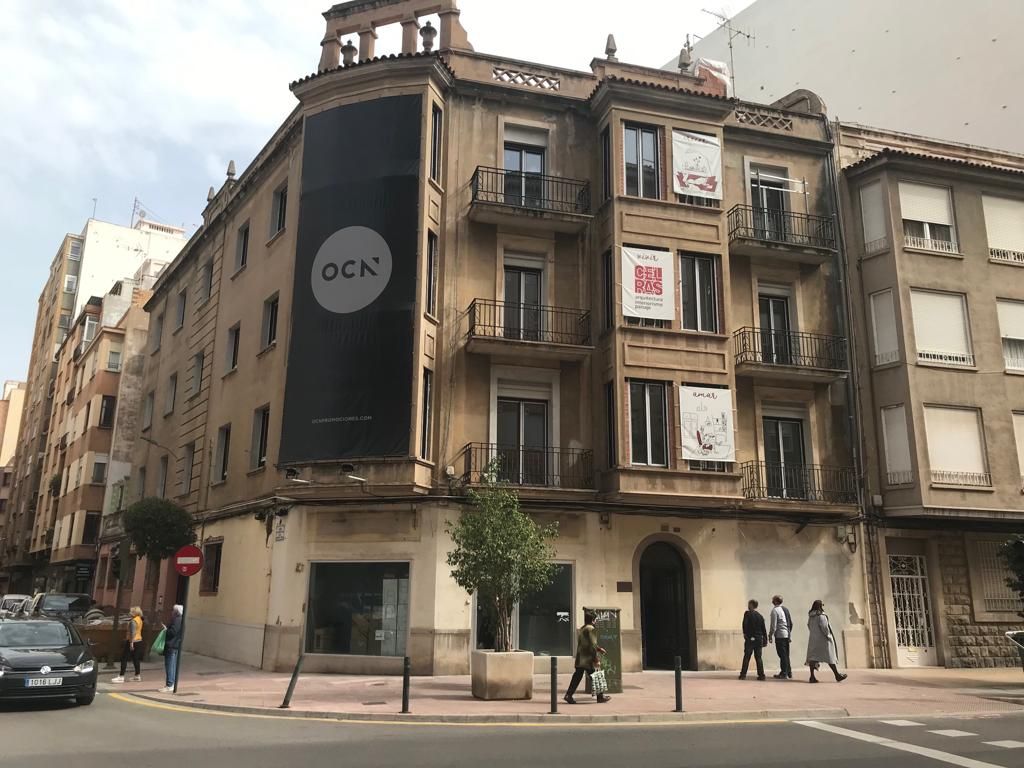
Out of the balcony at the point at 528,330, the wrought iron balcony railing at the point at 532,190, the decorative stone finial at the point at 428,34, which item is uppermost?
the decorative stone finial at the point at 428,34

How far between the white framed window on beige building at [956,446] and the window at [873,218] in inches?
187

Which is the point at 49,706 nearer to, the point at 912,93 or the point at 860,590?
the point at 860,590

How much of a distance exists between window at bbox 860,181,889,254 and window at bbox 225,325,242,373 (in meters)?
18.8

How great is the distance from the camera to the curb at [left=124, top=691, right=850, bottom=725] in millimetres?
11617

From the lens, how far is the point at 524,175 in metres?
20.6

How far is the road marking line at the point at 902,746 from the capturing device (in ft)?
Answer: 29.4

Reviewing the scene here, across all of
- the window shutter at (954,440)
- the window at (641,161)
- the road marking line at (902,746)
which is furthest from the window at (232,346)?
the window shutter at (954,440)

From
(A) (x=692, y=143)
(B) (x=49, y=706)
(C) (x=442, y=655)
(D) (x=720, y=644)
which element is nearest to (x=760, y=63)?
(A) (x=692, y=143)

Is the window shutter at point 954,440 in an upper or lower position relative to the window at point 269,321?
lower

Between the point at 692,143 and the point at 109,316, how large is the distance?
38.7m

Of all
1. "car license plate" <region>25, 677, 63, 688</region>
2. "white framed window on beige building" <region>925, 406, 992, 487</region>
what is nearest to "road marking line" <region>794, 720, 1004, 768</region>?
"car license plate" <region>25, 677, 63, 688</region>

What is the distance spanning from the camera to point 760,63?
36.9 metres

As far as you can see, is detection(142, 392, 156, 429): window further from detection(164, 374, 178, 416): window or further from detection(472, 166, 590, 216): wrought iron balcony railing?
detection(472, 166, 590, 216): wrought iron balcony railing

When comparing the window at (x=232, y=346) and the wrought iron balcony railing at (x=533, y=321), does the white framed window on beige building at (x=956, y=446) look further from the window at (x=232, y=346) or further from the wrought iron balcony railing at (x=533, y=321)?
the window at (x=232, y=346)
